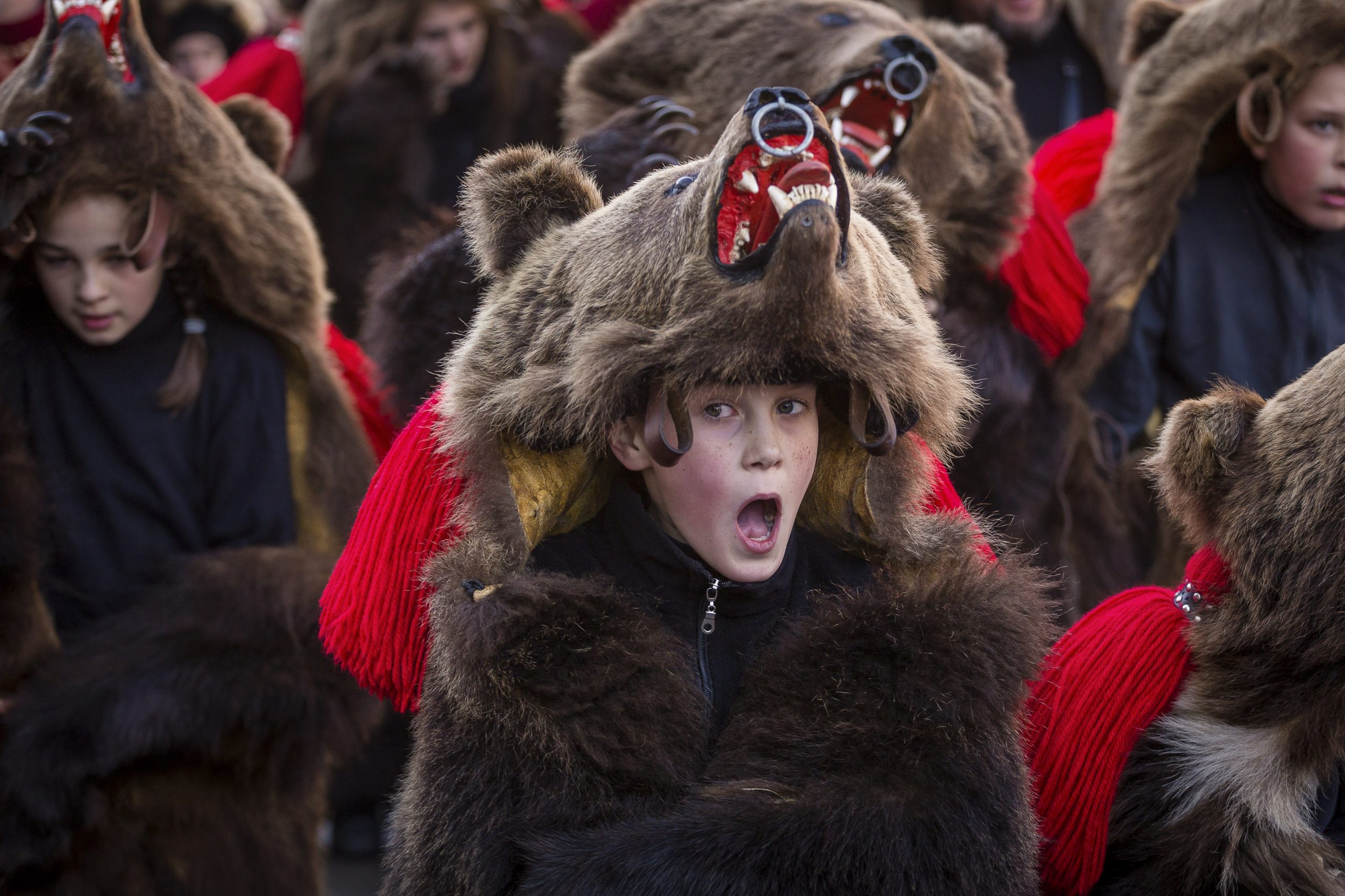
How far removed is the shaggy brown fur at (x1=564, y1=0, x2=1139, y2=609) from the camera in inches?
106

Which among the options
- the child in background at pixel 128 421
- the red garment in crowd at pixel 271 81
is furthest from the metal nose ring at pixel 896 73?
the red garment in crowd at pixel 271 81

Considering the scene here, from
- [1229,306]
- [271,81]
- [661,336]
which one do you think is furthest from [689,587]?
[271,81]

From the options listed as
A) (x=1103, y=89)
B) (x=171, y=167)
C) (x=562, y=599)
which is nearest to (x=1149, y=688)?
(x=562, y=599)

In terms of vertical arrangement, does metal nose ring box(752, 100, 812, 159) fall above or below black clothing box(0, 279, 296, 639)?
above

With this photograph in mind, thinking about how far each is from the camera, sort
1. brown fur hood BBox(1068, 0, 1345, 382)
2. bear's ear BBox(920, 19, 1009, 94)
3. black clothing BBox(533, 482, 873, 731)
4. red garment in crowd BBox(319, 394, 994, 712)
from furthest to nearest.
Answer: bear's ear BBox(920, 19, 1009, 94) < brown fur hood BBox(1068, 0, 1345, 382) < red garment in crowd BBox(319, 394, 994, 712) < black clothing BBox(533, 482, 873, 731)

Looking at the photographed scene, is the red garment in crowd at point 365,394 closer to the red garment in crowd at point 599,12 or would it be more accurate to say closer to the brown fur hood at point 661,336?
the brown fur hood at point 661,336

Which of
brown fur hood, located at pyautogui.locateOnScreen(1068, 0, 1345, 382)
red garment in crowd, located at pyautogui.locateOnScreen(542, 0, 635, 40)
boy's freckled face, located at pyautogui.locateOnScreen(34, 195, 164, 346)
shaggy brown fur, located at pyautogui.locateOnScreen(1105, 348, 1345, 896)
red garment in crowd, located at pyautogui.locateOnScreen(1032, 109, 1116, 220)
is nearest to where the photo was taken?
shaggy brown fur, located at pyautogui.locateOnScreen(1105, 348, 1345, 896)

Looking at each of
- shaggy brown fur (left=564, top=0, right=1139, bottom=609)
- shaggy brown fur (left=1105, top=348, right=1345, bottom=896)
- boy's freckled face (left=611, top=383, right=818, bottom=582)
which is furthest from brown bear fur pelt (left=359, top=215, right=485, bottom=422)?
shaggy brown fur (left=1105, top=348, right=1345, bottom=896)

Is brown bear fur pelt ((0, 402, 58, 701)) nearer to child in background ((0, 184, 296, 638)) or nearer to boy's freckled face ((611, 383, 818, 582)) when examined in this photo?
child in background ((0, 184, 296, 638))

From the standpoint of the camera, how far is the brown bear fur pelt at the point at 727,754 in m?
1.53

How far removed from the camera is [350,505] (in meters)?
2.70

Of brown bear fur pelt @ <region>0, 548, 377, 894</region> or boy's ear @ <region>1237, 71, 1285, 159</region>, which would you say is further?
boy's ear @ <region>1237, 71, 1285, 159</region>

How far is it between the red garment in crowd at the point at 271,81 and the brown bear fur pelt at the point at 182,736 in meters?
2.01

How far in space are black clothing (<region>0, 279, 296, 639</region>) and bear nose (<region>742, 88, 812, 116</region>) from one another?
1453mm
